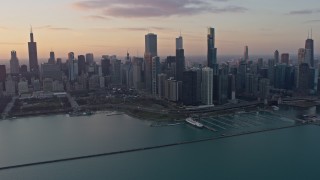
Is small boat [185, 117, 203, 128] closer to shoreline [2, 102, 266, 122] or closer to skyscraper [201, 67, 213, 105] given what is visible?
shoreline [2, 102, 266, 122]

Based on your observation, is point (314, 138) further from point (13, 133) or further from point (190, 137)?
point (13, 133)

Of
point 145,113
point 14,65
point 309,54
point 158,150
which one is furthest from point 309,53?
point 14,65

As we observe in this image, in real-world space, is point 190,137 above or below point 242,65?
below

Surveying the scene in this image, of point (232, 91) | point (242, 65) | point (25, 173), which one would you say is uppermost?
point (242, 65)

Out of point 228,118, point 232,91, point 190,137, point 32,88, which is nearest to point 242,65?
point 232,91

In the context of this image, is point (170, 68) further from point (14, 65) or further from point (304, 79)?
point (14, 65)

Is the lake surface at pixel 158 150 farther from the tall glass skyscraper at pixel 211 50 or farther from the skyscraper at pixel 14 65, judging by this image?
the skyscraper at pixel 14 65
